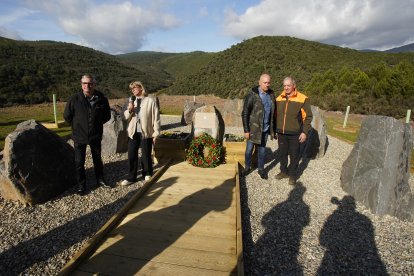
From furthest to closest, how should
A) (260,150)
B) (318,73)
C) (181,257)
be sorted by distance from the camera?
1. (318,73)
2. (260,150)
3. (181,257)

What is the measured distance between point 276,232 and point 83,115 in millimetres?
3737

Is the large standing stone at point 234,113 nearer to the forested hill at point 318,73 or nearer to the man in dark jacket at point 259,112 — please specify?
the man in dark jacket at point 259,112

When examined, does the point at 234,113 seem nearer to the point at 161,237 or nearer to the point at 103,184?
the point at 103,184

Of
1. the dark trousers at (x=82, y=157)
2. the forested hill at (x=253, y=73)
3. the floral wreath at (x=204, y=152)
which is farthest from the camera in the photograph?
the forested hill at (x=253, y=73)

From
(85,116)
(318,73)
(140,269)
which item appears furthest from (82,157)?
(318,73)

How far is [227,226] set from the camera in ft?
12.2

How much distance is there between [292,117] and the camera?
505cm

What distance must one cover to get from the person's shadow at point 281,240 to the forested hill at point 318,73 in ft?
54.4

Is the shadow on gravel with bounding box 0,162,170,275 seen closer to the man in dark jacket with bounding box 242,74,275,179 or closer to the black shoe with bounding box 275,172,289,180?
the man in dark jacket with bounding box 242,74,275,179

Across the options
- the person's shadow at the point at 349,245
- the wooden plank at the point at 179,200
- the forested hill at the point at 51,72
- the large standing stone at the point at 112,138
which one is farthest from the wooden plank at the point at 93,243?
the forested hill at the point at 51,72

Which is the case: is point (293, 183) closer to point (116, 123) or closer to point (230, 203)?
point (230, 203)

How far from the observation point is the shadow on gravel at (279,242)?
3.05 metres

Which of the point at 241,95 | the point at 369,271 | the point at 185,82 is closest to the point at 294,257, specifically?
the point at 369,271

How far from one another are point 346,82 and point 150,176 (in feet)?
81.7
